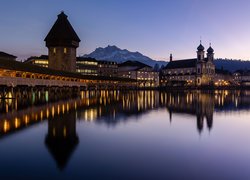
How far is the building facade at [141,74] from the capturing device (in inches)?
4964

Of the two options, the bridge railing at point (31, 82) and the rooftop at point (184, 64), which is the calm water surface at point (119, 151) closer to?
the bridge railing at point (31, 82)

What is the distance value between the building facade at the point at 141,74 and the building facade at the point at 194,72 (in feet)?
44.5

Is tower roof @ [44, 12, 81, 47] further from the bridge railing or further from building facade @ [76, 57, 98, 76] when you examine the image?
building facade @ [76, 57, 98, 76]

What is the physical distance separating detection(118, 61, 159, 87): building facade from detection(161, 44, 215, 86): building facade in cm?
1357

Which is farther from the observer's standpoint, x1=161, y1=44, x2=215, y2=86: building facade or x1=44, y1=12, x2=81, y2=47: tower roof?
x1=161, y1=44, x2=215, y2=86: building facade

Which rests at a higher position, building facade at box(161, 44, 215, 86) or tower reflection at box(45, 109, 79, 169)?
building facade at box(161, 44, 215, 86)

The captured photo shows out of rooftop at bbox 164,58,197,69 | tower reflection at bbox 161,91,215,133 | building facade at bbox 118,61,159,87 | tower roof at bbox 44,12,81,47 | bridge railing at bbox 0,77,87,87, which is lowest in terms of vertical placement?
tower reflection at bbox 161,91,215,133

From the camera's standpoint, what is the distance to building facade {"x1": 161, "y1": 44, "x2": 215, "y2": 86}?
134 m

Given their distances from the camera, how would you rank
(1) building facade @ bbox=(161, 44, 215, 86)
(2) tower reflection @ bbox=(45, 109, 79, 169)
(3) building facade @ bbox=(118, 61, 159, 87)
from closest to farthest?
(2) tower reflection @ bbox=(45, 109, 79, 169)
(3) building facade @ bbox=(118, 61, 159, 87)
(1) building facade @ bbox=(161, 44, 215, 86)

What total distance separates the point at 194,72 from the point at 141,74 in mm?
28119

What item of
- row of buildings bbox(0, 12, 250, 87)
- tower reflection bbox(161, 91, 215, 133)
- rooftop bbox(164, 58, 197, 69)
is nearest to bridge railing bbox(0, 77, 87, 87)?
tower reflection bbox(161, 91, 215, 133)

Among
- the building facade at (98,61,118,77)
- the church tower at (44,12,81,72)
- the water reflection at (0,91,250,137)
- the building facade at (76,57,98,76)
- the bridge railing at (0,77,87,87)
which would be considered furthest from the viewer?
the building facade at (98,61,118,77)

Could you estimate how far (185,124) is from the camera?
67.7 ft

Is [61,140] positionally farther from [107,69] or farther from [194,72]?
[194,72]
